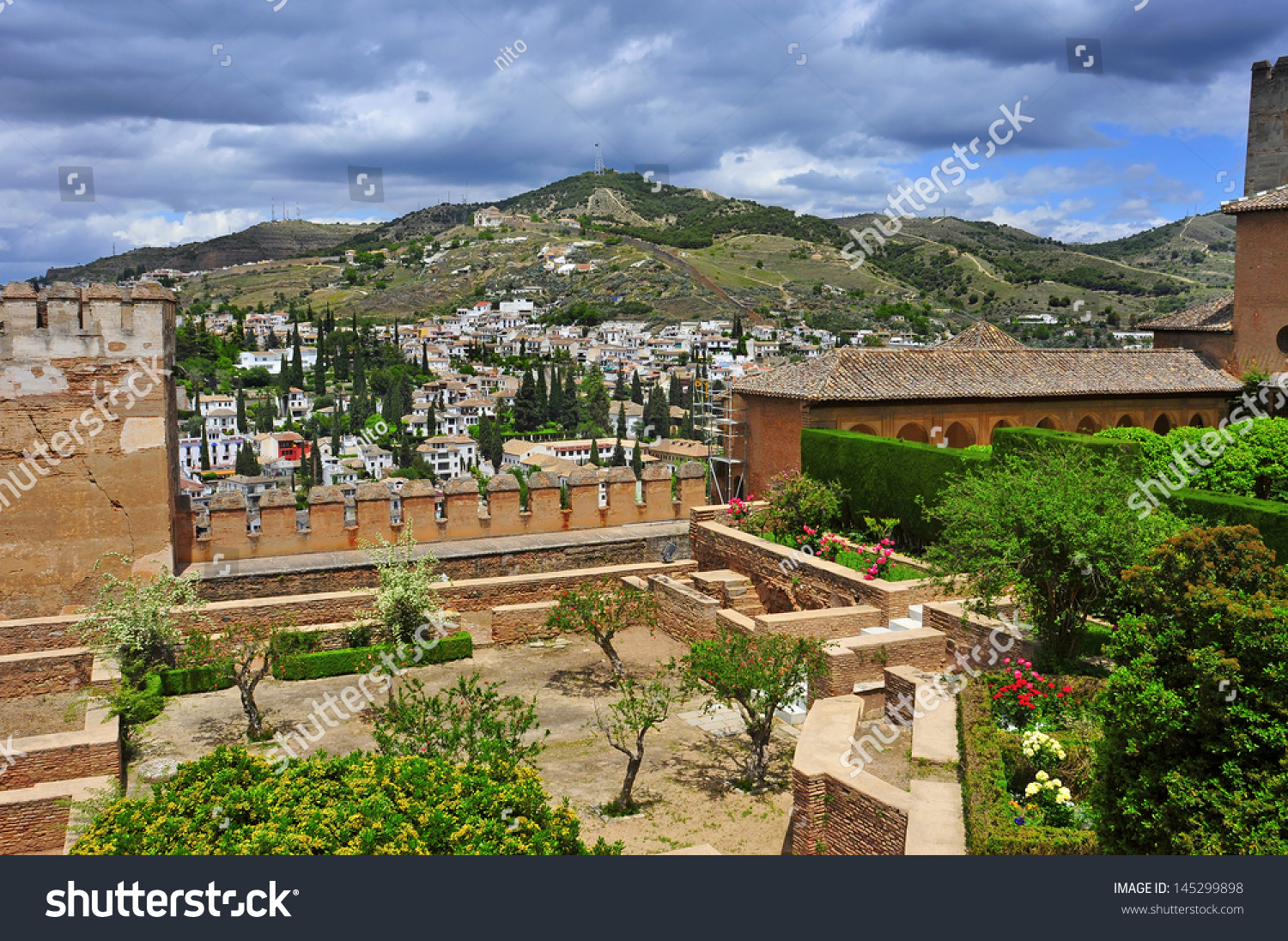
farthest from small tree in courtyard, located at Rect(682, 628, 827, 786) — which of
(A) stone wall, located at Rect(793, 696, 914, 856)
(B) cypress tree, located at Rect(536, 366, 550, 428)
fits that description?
(B) cypress tree, located at Rect(536, 366, 550, 428)

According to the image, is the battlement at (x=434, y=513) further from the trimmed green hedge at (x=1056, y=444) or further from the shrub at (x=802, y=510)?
the trimmed green hedge at (x=1056, y=444)

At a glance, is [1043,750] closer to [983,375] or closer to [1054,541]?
[1054,541]

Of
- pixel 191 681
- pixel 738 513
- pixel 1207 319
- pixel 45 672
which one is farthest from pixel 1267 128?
pixel 45 672

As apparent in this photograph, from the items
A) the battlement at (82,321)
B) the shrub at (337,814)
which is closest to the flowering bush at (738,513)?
the battlement at (82,321)

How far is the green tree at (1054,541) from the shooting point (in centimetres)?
836

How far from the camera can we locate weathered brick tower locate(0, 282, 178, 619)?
36.2ft

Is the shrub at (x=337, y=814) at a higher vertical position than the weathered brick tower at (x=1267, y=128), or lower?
lower

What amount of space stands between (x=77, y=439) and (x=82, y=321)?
1405 millimetres

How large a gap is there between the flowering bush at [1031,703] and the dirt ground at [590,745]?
197cm

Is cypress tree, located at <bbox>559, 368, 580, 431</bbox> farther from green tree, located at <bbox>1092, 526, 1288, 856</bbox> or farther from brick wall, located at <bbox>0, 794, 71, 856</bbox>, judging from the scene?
green tree, located at <bbox>1092, 526, 1288, 856</bbox>

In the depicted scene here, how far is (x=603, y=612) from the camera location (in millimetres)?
11211

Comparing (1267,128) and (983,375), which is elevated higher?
(1267,128)

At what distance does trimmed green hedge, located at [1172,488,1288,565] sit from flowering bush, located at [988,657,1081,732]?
255 centimetres

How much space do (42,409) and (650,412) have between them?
2710 inches
